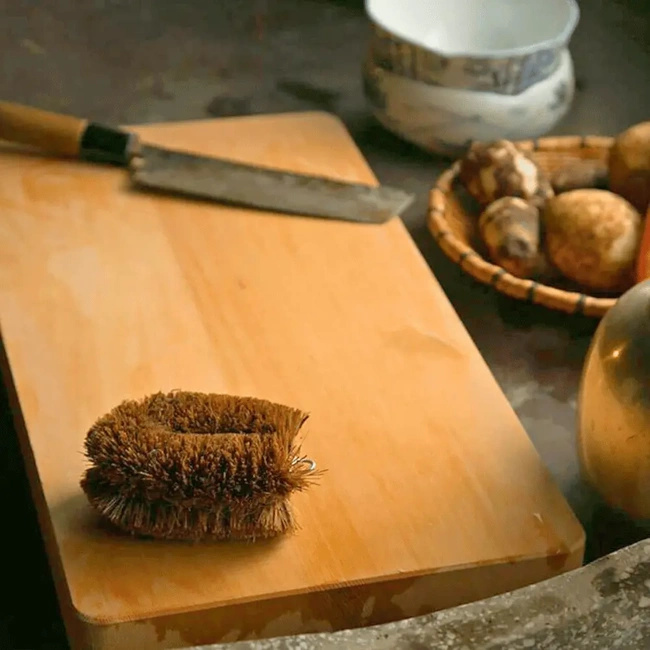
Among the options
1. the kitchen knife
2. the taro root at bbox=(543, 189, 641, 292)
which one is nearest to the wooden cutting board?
the kitchen knife

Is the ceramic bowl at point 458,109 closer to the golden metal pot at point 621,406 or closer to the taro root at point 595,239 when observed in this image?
the taro root at point 595,239

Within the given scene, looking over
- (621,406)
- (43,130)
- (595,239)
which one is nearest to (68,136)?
(43,130)

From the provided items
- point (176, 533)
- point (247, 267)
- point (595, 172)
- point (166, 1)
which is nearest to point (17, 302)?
point (247, 267)

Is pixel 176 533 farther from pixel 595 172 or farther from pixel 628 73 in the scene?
pixel 628 73

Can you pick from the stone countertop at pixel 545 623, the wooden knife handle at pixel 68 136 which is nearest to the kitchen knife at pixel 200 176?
the wooden knife handle at pixel 68 136

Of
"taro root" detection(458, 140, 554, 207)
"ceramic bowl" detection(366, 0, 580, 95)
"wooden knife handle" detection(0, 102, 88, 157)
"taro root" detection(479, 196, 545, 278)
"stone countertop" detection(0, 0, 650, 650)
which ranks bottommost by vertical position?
"stone countertop" detection(0, 0, 650, 650)

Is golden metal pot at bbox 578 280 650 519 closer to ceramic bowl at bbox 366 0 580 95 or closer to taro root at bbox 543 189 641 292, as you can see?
taro root at bbox 543 189 641 292
